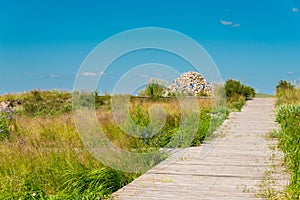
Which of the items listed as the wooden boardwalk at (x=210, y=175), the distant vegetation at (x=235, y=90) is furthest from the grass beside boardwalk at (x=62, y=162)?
the distant vegetation at (x=235, y=90)

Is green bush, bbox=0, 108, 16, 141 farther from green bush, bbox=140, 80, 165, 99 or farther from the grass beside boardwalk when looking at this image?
green bush, bbox=140, 80, 165, 99

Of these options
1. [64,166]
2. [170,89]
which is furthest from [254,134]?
[170,89]

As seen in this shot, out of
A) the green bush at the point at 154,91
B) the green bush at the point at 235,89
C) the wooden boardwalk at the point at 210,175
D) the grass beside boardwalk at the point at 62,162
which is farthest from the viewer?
the green bush at the point at 235,89

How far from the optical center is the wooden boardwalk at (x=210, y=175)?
4.13 metres

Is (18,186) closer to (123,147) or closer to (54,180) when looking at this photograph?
(54,180)

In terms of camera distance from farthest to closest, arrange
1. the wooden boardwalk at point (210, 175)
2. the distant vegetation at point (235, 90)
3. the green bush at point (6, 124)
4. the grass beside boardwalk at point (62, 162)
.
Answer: the distant vegetation at point (235, 90)
the green bush at point (6, 124)
the grass beside boardwalk at point (62, 162)
the wooden boardwalk at point (210, 175)

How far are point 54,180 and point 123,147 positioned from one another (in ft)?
6.33

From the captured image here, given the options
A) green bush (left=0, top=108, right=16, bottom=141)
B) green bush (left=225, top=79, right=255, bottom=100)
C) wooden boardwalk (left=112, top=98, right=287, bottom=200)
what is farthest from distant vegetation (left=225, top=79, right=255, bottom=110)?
wooden boardwalk (left=112, top=98, right=287, bottom=200)

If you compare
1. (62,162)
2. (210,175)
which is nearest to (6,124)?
(62,162)

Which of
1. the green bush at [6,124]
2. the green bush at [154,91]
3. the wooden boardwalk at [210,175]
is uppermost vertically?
the green bush at [154,91]

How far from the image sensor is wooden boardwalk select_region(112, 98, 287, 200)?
13.5 ft

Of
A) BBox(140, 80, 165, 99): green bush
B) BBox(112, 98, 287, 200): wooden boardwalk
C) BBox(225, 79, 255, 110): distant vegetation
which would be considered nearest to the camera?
BBox(112, 98, 287, 200): wooden boardwalk

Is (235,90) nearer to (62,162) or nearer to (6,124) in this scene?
(6,124)

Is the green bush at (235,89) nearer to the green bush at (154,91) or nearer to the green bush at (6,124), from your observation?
the green bush at (154,91)
